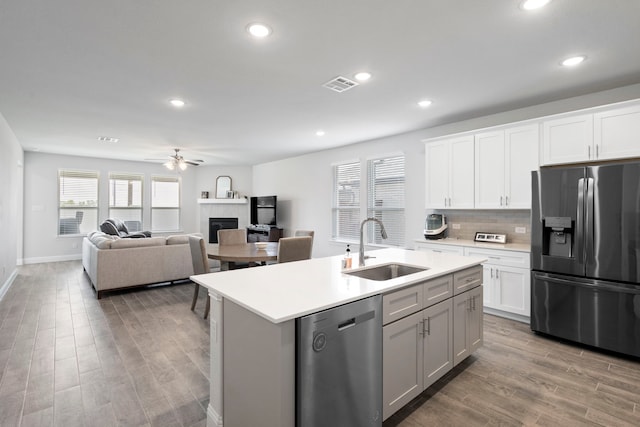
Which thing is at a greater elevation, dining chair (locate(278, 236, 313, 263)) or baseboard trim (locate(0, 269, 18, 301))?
dining chair (locate(278, 236, 313, 263))

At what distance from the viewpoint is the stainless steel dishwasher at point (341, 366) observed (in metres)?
1.40

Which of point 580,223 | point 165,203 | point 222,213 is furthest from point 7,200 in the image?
point 580,223

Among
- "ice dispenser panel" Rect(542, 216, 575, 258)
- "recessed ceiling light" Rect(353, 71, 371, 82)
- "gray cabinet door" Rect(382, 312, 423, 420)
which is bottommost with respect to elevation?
"gray cabinet door" Rect(382, 312, 423, 420)

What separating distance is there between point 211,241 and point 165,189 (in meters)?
2.03

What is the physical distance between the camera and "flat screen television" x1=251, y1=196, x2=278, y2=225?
8.09 meters

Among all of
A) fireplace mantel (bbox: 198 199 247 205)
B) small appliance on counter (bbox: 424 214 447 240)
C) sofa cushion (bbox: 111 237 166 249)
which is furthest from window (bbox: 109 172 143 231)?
small appliance on counter (bbox: 424 214 447 240)

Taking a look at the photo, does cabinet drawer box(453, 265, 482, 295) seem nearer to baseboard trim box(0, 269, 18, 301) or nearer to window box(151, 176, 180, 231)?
baseboard trim box(0, 269, 18, 301)

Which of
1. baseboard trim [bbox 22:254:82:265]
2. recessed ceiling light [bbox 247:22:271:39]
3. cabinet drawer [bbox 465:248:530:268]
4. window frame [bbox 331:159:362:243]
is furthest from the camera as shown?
baseboard trim [bbox 22:254:82:265]

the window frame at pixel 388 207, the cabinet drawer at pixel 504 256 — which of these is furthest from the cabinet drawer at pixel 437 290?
the window frame at pixel 388 207

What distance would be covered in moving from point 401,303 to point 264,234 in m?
6.77

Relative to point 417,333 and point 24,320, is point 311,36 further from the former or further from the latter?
point 24,320

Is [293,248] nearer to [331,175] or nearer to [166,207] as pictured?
[331,175]

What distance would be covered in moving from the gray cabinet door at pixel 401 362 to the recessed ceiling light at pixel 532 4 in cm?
205

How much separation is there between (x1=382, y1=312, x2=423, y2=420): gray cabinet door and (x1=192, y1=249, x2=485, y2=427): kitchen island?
257 millimetres
